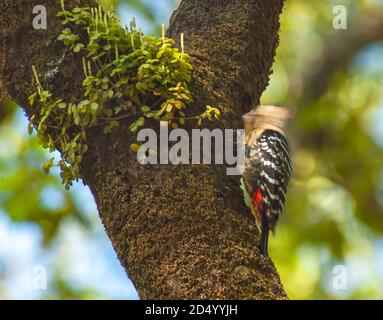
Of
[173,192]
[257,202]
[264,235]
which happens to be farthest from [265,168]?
[173,192]

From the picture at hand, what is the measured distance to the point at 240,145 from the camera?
12.3 feet

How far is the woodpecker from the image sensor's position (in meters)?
4.29

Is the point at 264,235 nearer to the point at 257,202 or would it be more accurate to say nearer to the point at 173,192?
the point at 257,202

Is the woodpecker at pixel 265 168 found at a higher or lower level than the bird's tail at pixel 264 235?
higher

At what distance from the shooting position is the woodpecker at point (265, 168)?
429 centimetres

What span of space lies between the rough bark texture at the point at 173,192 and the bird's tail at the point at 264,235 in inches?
2.8

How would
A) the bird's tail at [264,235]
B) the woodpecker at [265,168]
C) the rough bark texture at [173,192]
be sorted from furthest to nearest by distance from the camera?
the woodpecker at [265,168] < the bird's tail at [264,235] < the rough bark texture at [173,192]

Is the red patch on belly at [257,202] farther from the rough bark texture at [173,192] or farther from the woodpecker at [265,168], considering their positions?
the rough bark texture at [173,192]

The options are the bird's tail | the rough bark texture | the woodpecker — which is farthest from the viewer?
the woodpecker

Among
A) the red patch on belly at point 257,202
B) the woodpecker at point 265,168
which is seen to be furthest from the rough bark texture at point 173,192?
the red patch on belly at point 257,202

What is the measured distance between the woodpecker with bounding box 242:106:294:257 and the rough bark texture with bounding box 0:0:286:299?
0.47 meters

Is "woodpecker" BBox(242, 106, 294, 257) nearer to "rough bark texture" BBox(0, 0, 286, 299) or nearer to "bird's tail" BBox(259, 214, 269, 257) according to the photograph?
"bird's tail" BBox(259, 214, 269, 257)

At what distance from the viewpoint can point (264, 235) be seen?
3.83 metres

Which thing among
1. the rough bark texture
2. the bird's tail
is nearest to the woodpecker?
the bird's tail
